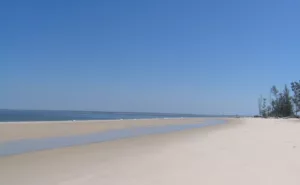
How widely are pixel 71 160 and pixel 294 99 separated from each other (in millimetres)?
106421

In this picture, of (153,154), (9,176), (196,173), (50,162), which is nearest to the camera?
(9,176)

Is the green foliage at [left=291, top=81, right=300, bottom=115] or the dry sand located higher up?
the green foliage at [left=291, top=81, right=300, bottom=115]

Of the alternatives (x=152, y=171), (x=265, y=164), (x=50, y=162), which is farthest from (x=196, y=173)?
(x=50, y=162)

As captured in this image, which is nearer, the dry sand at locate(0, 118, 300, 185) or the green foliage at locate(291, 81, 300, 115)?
the dry sand at locate(0, 118, 300, 185)

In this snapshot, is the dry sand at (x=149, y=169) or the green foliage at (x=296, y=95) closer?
the dry sand at (x=149, y=169)

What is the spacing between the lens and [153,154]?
12102 mm

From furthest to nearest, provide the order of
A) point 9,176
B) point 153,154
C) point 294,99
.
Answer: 1. point 294,99
2. point 153,154
3. point 9,176

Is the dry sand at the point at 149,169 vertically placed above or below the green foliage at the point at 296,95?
below

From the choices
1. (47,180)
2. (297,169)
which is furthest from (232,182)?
(47,180)

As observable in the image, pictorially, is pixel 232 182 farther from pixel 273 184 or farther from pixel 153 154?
pixel 153 154

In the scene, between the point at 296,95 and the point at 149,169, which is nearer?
the point at 149,169

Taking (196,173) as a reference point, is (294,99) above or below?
above

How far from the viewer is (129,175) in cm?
803

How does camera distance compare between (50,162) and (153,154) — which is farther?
(153,154)
